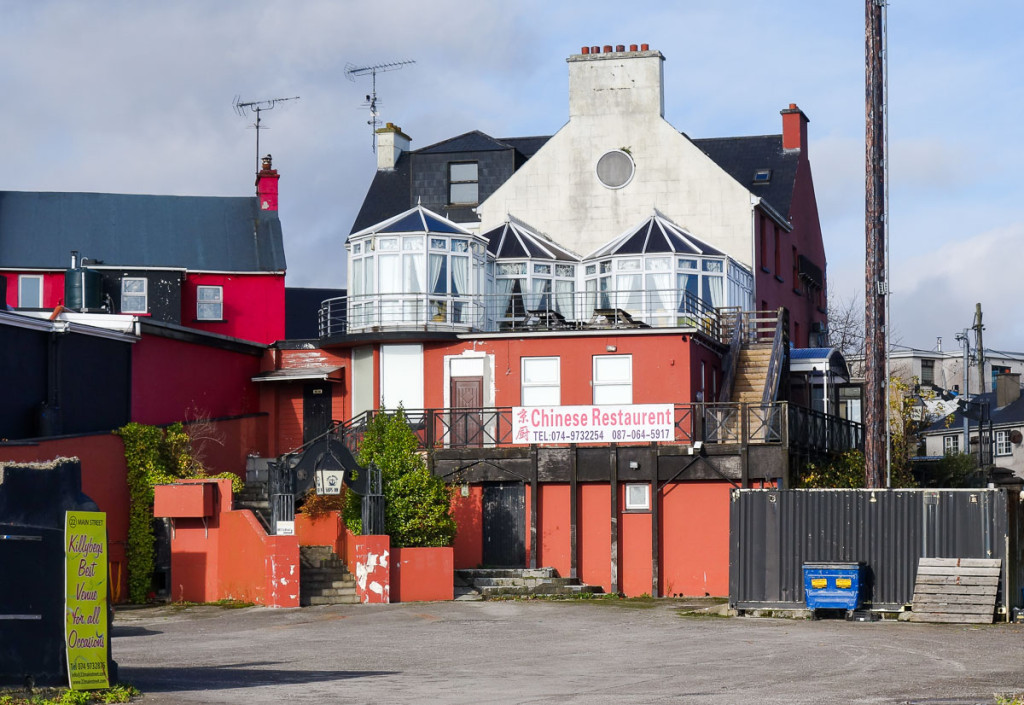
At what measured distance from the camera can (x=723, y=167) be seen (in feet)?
150

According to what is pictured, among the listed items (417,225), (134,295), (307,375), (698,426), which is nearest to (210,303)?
(134,295)

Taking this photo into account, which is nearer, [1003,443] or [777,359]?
[777,359]

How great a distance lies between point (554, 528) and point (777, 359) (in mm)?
7528

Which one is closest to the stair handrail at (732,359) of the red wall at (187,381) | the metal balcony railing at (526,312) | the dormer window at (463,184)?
the metal balcony railing at (526,312)

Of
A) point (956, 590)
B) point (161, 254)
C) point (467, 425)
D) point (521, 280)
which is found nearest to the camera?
point (956, 590)

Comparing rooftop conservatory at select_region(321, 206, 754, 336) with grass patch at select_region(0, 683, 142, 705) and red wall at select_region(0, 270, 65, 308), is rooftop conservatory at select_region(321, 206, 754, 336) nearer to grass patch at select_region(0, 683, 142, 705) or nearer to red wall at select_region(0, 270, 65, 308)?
red wall at select_region(0, 270, 65, 308)

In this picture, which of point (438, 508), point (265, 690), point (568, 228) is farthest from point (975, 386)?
point (265, 690)

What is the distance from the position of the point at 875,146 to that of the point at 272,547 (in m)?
13.3

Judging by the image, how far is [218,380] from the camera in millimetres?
35781

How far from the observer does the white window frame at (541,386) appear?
112 ft

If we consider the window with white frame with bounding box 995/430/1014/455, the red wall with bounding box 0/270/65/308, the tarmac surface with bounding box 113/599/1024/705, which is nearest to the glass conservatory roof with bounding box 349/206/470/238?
the red wall with bounding box 0/270/65/308

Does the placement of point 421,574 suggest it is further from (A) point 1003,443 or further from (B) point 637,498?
(A) point 1003,443

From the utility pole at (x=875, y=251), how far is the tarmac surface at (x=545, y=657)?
3.63 metres

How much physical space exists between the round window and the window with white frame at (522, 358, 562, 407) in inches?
365
